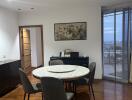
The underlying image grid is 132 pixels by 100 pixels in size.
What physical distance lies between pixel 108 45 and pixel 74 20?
138 cm

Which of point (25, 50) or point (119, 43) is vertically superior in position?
point (119, 43)

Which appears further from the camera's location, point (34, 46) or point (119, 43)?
point (34, 46)

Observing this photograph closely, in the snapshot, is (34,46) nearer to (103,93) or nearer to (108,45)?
(108,45)

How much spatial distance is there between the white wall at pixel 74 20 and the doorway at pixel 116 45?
0.26 m

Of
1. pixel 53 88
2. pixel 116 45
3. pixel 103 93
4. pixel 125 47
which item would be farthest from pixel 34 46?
pixel 53 88

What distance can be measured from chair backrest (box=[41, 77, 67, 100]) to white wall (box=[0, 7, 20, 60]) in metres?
3.05

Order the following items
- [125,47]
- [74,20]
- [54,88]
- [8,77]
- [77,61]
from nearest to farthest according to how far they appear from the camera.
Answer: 1. [54,88]
2. [8,77]
3. [125,47]
4. [77,61]
5. [74,20]

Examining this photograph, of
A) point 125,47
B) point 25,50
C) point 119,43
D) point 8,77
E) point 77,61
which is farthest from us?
point 25,50

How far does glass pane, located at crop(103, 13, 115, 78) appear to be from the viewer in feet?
16.8

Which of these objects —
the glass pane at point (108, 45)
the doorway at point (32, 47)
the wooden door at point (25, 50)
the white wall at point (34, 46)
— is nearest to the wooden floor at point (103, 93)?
the glass pane at point (108, 45)

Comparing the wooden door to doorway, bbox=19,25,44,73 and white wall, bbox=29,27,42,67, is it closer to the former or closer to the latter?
doorway, bbox=19,25,44,73

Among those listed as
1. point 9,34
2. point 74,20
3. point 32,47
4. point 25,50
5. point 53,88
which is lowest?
point 53,88

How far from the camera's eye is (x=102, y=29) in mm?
5250

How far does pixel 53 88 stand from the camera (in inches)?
89.3
